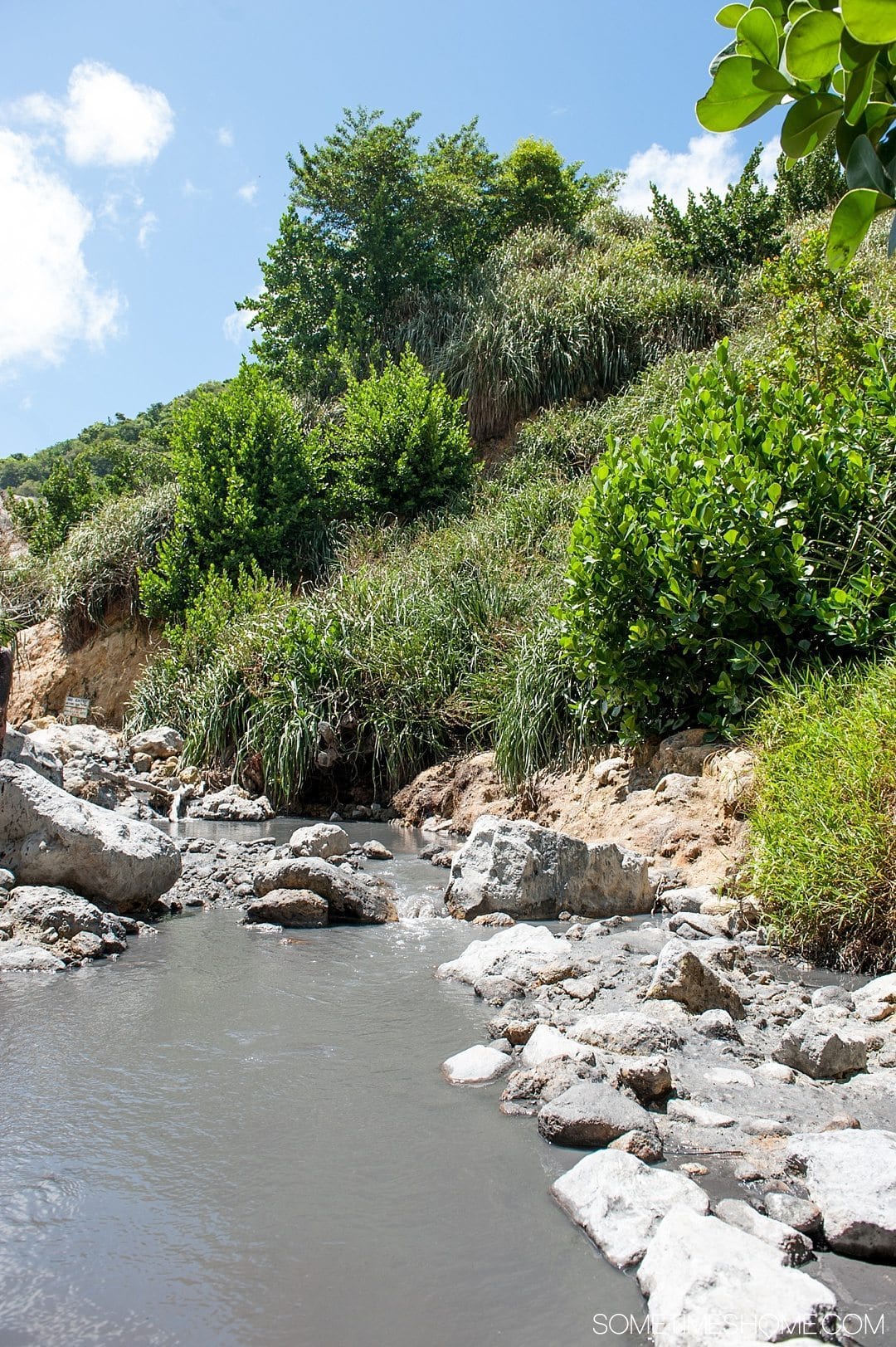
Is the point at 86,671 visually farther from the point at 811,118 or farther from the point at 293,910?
the point at 811,118

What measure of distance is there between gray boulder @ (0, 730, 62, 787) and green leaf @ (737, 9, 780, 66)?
4.96 m

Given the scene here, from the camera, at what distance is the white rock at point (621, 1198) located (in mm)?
1955

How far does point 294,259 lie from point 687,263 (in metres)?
7.69

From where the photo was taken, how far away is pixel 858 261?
1374 cm

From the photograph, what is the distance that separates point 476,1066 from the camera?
9.58ft

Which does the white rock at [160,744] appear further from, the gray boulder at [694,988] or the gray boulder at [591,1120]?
the gray boulder at [591,1120]

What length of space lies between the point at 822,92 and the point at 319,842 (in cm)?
526

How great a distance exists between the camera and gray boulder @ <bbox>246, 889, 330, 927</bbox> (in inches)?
194

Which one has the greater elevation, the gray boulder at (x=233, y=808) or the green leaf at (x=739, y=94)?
the green leaf at (x=739, y=94)

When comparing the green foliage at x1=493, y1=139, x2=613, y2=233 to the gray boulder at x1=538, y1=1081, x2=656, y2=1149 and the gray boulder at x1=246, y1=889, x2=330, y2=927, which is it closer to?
the gray boulder at x1=246, y1=889, x2=330, y2=927

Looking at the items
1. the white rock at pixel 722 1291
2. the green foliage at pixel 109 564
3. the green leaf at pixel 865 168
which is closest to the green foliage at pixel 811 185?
the green foliage at pixel 109 564

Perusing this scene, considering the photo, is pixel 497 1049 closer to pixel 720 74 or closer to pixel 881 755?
pixel 881 755

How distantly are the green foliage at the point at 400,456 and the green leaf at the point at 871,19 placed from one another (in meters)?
12.7

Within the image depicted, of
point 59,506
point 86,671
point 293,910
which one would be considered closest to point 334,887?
point 293,910
